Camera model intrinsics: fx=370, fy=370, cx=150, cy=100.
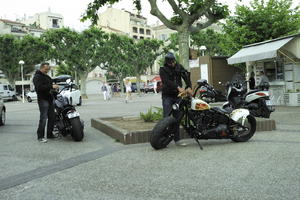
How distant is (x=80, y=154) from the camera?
20.2ft

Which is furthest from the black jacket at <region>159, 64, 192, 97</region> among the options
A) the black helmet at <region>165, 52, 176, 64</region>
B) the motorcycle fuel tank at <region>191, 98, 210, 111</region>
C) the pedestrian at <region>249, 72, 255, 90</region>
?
the pedestrian at <region>249, 72, 255, 90</region>

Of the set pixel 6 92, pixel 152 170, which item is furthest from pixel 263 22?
pixel 6 92

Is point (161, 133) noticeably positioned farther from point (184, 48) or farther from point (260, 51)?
point (260, 51)

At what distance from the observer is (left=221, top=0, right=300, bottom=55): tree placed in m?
21.7

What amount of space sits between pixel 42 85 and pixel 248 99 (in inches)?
209

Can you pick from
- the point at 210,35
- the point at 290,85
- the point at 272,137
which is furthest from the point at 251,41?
the point at 210,35

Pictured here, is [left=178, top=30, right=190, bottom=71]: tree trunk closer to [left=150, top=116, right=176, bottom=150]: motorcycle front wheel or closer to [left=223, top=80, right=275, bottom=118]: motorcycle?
[left=223, top=80, right=275, bottom=118]: motorcycle

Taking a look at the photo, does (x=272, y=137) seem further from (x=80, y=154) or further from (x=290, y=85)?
(x=290, y=85)

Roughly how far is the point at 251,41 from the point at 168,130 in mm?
17365

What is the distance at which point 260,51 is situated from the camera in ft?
50.1

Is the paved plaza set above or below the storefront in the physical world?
below

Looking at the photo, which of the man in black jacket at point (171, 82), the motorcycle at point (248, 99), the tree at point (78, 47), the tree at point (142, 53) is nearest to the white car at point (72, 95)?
the man in black jacket at point (171, 82)

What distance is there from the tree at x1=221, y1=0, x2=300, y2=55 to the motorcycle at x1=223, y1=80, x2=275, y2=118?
500 inches

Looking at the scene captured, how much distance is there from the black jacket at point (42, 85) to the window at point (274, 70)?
38.1 feet
